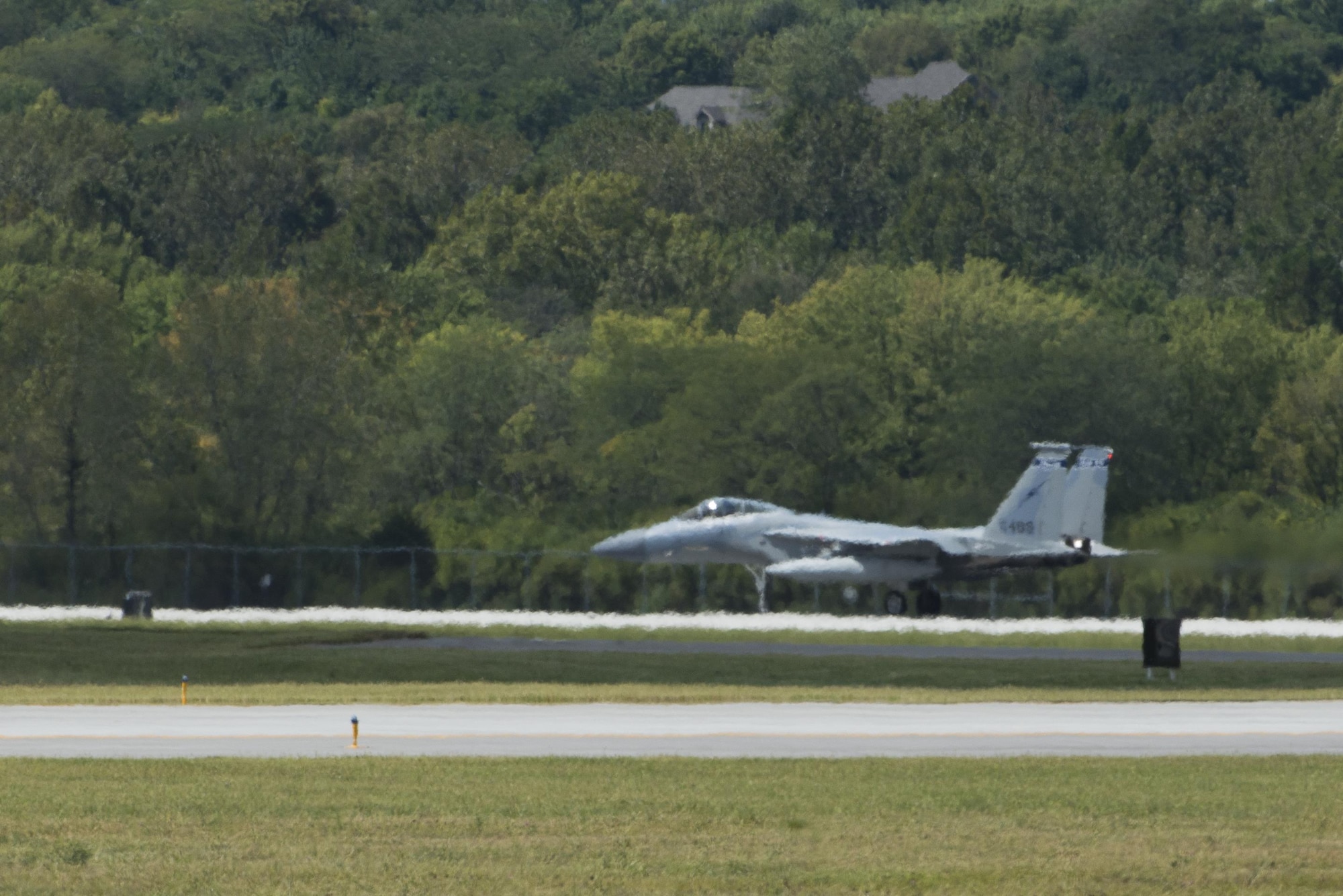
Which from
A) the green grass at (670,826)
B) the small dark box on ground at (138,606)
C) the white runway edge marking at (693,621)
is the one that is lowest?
the green grass at (670,826)

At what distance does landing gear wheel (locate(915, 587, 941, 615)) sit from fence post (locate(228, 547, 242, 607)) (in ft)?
73.1

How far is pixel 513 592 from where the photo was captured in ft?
241

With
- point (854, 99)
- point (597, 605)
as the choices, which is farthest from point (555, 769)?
point (854, 99)

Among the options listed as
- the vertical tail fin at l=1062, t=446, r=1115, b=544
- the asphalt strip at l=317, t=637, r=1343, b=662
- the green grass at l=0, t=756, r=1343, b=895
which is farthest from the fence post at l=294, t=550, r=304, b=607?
the green grass at l=0, t=756, r=1343, b=895

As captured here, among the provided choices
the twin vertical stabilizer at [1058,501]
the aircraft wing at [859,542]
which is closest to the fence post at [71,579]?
the aircraft wing at [859,542]

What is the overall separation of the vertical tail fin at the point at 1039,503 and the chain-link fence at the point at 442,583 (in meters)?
3.40

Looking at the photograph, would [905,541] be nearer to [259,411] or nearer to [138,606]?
[138,606]

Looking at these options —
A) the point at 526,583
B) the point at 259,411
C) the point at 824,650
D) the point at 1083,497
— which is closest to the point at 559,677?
the point at 824,650

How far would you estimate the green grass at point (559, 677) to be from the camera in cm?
3769

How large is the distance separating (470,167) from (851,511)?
8156cm

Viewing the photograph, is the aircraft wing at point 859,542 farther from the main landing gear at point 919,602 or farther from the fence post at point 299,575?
the fence post at point 299,575

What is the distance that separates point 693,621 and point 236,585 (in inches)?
729

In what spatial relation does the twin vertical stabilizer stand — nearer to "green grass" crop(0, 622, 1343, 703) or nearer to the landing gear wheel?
the landing gear wheel

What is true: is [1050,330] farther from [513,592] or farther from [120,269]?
[120,269]
